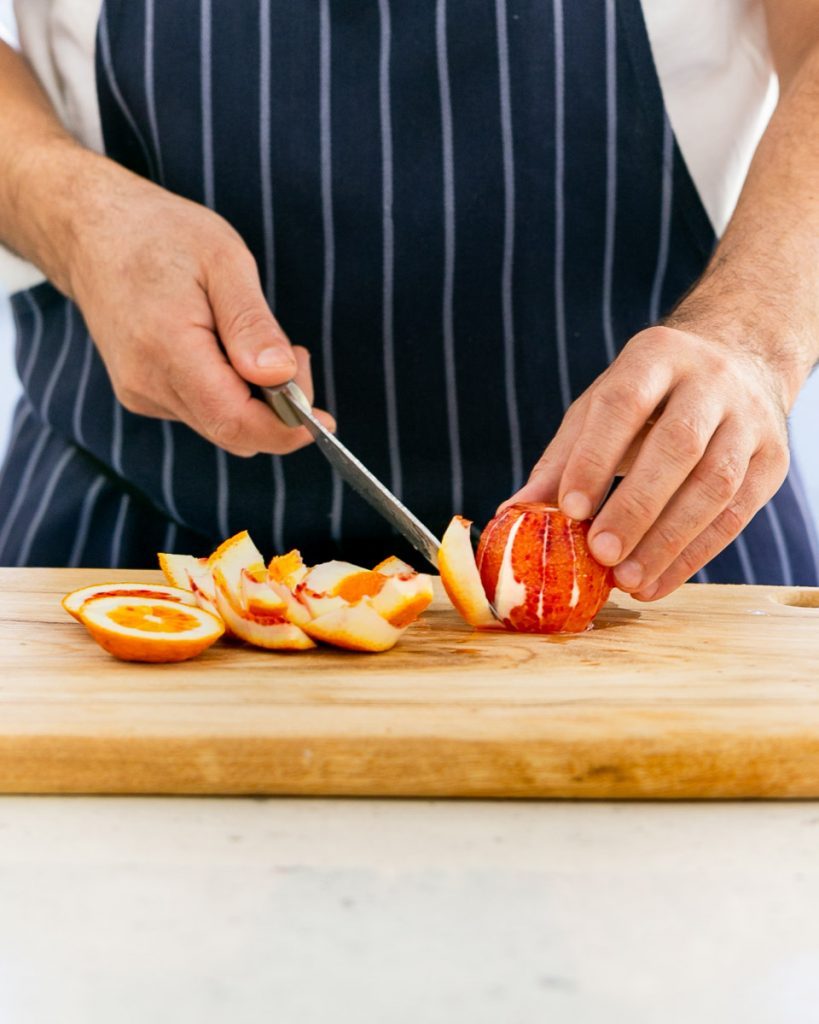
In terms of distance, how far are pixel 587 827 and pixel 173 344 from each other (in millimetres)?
824

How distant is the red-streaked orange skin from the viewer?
4.46ft

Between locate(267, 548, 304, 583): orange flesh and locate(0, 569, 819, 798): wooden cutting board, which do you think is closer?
locate(0, 569, 819, 798): wooden cutting board

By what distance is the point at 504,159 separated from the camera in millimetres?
1731

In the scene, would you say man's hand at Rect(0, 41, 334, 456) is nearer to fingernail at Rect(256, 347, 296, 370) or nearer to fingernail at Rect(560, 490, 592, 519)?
fingernail at Rect(256, 347, 296, 370)

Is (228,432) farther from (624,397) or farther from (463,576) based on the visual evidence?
(624,397)

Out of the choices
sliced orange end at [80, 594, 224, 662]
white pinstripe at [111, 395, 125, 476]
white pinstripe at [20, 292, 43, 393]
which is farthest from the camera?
white pinstripe at [20, 292, 43, 393]

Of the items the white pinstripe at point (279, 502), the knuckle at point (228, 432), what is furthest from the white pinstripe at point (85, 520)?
the knuckle at point (228, 432)

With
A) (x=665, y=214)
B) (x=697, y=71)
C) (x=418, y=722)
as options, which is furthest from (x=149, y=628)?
(x=697, y=71)

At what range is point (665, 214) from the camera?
1.77m

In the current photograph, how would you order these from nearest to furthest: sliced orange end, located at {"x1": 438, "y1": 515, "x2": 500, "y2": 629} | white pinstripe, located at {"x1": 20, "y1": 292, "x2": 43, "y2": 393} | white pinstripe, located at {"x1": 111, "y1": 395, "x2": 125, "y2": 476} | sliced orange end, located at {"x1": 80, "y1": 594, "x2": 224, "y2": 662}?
sliced orange end, located at {"x1": 80, "y1": 594, "x2": 224, "y2": 662}, sliced orange end, located at {"x1": 438, "y1": 515, "x2": 500, "y2": 629}, white pinstripe, located at {"x1": 111, "y1": 395, "x2": 125, "y2": 476}, white pinstripe, located at {"x1": 20, "y1": 292, "x2": 43, "y2": 393}

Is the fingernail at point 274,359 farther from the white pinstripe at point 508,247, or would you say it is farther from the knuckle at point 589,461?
the white pinstripe at point 508,247

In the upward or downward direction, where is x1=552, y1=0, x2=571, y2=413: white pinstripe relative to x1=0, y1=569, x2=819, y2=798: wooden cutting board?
upward

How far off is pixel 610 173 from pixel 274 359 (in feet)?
2.11

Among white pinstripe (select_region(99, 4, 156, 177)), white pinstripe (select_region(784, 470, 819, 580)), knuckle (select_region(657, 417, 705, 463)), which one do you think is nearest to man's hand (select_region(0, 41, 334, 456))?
white pinstripe (select_region(99, 4, 156, 177))
